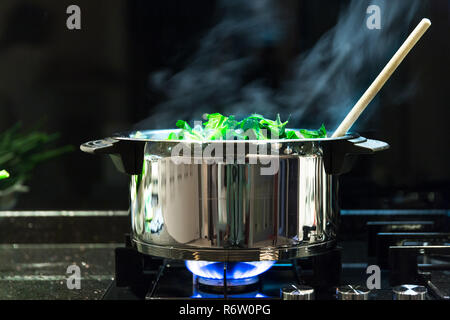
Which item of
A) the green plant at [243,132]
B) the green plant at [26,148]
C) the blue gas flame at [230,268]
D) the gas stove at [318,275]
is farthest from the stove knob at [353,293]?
the green plant at [26,148]

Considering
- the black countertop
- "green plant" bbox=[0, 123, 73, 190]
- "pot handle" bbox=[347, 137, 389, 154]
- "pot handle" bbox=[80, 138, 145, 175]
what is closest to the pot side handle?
"pot handle" bbox=[347, 137, 389, 154]

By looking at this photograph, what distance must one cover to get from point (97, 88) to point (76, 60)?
7 centimetres

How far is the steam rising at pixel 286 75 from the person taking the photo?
1.21 m

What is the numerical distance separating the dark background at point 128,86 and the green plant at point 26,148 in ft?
0.05

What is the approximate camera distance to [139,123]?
1.26 metres

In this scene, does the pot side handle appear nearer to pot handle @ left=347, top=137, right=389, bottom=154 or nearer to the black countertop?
pot handle @ left=347, top=137, right=389, bottom=154

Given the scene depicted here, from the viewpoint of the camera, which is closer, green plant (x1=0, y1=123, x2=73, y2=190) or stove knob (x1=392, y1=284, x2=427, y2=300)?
stove knob (x1=392, y1=284, x2=427, y2=300)

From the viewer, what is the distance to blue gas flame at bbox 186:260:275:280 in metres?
0.95

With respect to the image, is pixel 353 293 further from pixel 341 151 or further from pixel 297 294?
pixel 341 151

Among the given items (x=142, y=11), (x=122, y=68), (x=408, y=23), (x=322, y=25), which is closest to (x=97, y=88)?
(x=122, y=68)

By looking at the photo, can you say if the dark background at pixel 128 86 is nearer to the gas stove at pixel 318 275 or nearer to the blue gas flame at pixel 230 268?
the gas stove at pixel 318 275

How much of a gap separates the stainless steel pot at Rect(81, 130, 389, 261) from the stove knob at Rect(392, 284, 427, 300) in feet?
0.40

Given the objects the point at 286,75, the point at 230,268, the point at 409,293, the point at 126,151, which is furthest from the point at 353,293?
the point at 286,75

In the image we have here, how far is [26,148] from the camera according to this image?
1.27m
